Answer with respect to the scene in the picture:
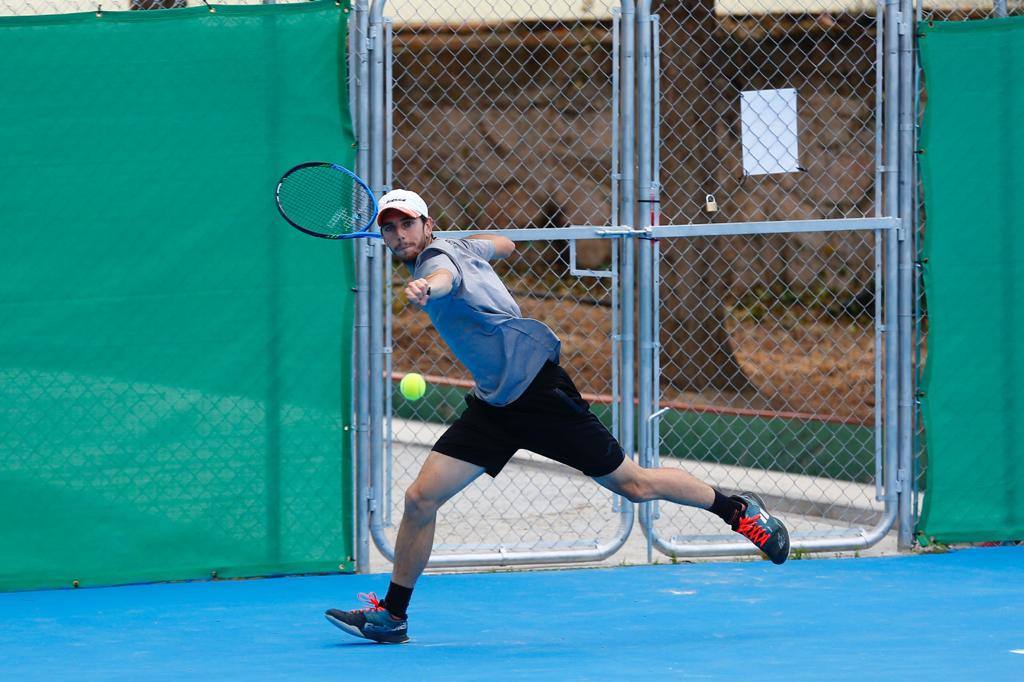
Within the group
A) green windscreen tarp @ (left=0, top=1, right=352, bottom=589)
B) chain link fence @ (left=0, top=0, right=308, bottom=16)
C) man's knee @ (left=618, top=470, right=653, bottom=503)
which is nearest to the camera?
man's knee @ (left=618, top=470, right=653, bottom=503)

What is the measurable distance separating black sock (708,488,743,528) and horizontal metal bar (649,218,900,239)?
1320mm

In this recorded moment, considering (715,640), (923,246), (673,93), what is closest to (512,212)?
(673,93)

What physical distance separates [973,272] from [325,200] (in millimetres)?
3070

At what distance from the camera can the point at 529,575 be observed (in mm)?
6570

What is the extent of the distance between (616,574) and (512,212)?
10325 millimetres

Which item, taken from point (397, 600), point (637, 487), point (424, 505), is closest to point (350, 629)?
point (397, 600)

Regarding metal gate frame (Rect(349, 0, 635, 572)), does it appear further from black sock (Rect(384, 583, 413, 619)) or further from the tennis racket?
→ black sock (Rect(384, 583, 413, 619))

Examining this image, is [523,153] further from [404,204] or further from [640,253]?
[404,204]

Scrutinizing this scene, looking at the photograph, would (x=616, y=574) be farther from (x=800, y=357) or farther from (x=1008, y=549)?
(x=800, y=357)

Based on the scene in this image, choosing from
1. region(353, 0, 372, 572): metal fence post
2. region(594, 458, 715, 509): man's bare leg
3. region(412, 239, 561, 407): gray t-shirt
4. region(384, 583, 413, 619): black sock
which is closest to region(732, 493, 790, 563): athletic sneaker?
region(594, 458, 715, 509): man's bare leg

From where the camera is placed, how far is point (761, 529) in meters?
5.51

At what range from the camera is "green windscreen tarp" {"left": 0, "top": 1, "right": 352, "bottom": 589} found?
615 cm

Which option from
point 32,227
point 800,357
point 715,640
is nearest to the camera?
point 715,640

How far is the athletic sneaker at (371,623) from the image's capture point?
528cm
